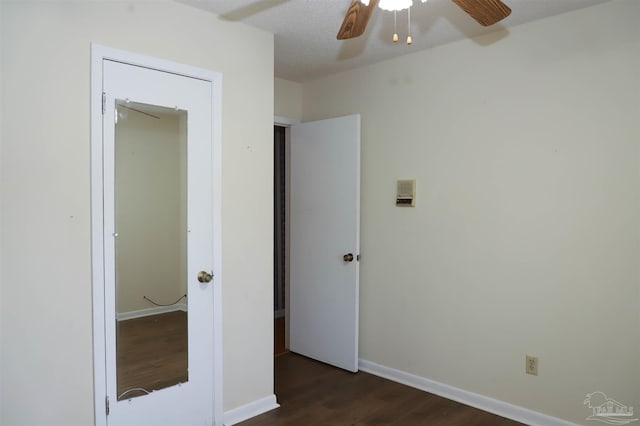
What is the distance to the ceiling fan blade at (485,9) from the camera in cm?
176

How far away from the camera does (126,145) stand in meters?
2.38

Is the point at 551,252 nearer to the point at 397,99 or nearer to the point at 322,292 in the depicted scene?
the point at 397,99

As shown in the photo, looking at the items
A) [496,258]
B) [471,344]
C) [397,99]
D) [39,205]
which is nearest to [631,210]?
[496,258]

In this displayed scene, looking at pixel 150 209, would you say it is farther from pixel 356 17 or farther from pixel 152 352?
pixel 356 17

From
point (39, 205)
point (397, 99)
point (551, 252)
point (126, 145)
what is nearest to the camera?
point (39, 205)

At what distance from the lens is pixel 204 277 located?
266 centimetres

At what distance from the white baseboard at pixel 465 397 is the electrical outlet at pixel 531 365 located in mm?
239

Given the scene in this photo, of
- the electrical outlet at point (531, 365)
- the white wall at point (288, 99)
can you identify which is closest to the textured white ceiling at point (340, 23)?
the white wall at point (288, 99)

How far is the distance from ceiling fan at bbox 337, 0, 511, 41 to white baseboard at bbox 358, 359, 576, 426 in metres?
2.30

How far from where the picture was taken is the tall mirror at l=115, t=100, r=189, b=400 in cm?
238

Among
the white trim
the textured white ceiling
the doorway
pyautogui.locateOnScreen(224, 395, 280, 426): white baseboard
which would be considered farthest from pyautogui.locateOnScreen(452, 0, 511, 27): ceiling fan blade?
pyautogui.locateOnScreen(224, 395, 280, 426): white baseboard

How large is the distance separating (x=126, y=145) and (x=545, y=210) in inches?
96.0

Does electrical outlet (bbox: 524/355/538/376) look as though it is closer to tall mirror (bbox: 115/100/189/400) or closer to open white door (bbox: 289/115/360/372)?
open white door (bbox: 289/115/360/372)

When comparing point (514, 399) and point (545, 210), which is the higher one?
point (545, 210)
